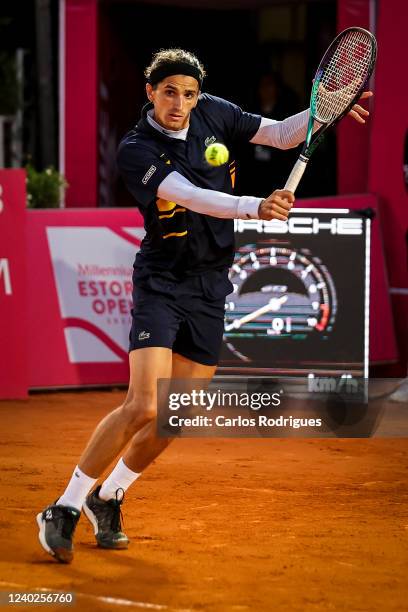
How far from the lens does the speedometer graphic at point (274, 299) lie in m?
9.18

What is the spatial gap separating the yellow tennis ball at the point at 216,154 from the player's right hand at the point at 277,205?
0.45 meters

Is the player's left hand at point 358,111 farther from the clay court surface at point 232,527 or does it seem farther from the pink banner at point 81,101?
the pink banner at point 81,101

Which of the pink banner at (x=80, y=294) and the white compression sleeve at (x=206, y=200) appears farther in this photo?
the pink banner at (x=80, y=294)

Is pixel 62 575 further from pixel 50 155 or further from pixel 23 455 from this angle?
pixel 50 155

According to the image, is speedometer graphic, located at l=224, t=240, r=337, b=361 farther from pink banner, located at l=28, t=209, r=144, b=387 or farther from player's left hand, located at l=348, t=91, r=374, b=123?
player's left hand, located at l=348, t=91, r=374, b=123

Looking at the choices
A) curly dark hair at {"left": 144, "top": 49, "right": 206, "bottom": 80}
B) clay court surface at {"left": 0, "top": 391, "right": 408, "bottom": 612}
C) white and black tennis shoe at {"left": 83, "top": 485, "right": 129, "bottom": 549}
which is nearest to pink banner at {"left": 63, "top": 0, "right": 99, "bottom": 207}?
clay court surface at {"left": 0, "top": 391, "right": 408, "bottom": 612}

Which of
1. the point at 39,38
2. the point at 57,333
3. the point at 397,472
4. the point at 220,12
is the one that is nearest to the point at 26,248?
the point at 57,333

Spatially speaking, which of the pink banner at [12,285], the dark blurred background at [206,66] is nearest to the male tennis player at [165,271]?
the pink banner at [12,285]

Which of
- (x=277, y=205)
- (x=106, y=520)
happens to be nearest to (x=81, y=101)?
(x=106, y=520)

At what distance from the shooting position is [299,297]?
932 cm

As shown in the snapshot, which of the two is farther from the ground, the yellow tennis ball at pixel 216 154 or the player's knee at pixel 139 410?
the yellow tennis ball at pixel 216 154

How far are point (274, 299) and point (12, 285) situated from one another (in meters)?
1.99

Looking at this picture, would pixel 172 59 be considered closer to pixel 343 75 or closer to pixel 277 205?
pixel 343 75

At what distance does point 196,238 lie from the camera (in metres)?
5.33
